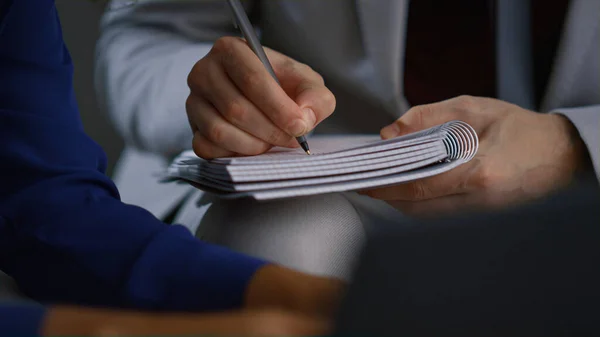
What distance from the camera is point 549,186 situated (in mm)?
458

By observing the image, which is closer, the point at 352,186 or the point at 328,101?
the point at 352,186

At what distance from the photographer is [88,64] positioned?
34.7 inches

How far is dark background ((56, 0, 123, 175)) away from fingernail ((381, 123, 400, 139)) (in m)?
0.50

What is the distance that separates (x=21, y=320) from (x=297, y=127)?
0.23m

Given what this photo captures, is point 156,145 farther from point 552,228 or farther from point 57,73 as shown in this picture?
point 552,228

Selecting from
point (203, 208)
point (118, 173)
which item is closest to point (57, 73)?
point (203, 208)

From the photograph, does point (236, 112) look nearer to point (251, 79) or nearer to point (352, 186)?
point (251, 79)

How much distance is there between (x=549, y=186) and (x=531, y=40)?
0.24 meters

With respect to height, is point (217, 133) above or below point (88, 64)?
above

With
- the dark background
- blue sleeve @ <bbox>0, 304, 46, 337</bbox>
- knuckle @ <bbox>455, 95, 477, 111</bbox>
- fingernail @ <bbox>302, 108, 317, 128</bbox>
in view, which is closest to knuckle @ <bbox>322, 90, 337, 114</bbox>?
fingernail @ <bbox>302, 108, 317, 128</bbox>

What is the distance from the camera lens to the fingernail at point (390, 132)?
436 millimetres

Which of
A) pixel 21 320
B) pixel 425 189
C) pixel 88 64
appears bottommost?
pixel 88 64

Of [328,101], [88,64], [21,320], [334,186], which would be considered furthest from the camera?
[88,64]

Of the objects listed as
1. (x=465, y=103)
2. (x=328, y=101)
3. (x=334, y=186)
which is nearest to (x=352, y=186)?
(x=334, y=186)
